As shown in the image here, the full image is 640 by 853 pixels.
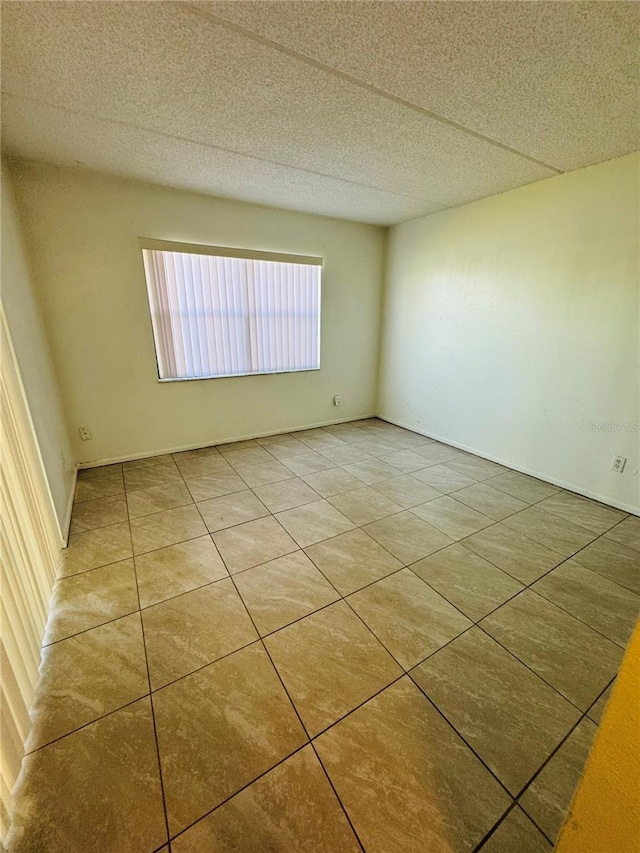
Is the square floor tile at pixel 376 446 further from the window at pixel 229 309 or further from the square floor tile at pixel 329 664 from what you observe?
the square floor tile at pixel 329 664

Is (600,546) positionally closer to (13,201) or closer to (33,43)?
(33,43)

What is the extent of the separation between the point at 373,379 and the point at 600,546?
9.91ft

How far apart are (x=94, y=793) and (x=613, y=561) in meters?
2.62

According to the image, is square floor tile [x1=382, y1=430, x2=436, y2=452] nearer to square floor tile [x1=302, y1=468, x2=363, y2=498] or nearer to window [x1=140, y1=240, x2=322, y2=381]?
square floor tile [x1=302, y1=468, x2=363, y2=498]

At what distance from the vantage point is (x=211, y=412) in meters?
3.49

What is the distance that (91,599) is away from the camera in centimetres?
164

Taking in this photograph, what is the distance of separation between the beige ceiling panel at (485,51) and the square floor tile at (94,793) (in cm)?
252

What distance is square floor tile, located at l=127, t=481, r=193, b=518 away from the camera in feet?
7.81

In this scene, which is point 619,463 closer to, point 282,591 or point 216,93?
point 282,591

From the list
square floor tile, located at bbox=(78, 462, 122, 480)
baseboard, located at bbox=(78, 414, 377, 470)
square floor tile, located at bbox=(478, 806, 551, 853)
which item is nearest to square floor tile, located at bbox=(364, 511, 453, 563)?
square floor tile, located at bbox=(478, 806, 551, 853)

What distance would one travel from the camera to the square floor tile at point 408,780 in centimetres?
90

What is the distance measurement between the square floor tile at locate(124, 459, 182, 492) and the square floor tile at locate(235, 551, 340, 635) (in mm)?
1394

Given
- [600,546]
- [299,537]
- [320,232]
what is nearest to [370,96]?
[320,232]

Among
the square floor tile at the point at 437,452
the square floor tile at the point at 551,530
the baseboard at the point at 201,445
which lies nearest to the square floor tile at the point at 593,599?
the square floor tile at the point at 551,530
